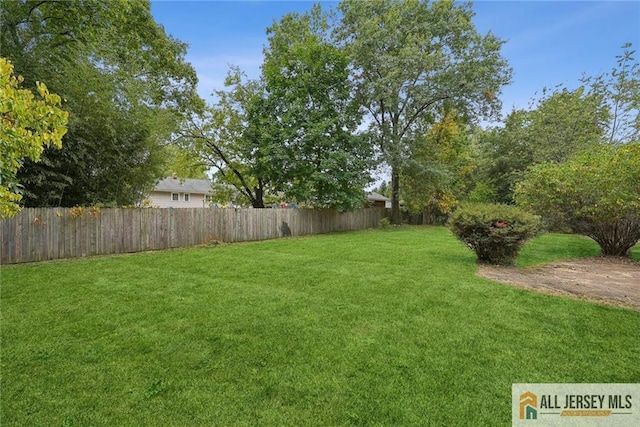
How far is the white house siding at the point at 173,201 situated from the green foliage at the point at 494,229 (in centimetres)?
2359

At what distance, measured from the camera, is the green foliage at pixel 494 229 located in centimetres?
635

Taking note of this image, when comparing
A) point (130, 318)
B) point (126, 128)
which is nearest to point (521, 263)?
point (130, 318)

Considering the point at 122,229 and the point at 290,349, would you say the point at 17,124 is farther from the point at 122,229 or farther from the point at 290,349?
the point at 122,229

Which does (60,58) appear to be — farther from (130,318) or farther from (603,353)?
(603,353)

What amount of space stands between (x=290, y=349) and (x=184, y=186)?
27.7m

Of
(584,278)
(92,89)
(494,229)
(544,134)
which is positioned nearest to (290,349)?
(494,229)

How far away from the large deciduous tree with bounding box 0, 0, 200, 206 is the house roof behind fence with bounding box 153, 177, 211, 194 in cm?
1630

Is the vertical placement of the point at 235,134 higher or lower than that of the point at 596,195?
higher

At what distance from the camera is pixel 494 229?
6.39 metres

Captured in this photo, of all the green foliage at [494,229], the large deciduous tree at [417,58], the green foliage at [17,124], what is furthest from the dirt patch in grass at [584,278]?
the large deciduous tree at [417,58]

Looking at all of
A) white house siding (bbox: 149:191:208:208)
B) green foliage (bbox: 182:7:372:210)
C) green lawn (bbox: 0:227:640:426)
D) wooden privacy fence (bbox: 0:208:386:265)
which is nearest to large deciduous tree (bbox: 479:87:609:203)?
green foliage (bbox: 182:7:372:210)

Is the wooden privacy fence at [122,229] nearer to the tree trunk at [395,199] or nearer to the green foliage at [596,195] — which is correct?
the tree trunk at [395,199]

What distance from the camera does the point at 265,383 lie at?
235 cm

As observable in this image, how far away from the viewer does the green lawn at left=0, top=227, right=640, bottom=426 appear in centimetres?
206
